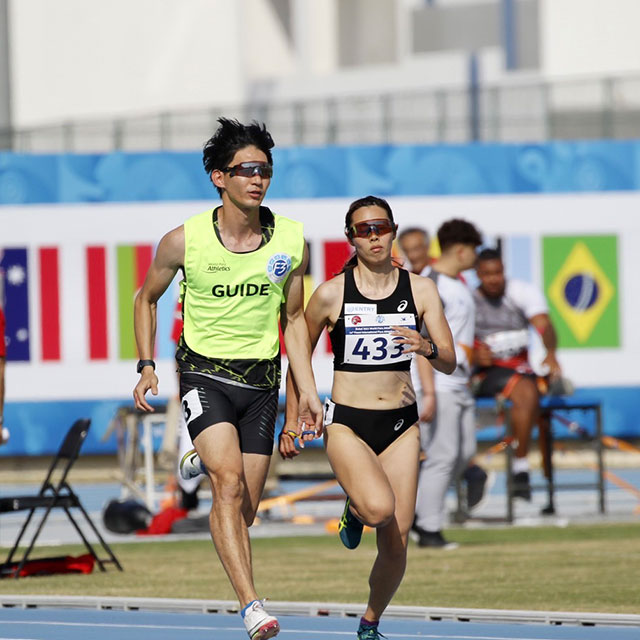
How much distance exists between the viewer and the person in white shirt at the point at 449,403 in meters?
12.5

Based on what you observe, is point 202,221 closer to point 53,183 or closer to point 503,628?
point 503,628

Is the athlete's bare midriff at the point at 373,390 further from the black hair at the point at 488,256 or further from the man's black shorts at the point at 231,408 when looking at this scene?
the black hair at the point at 488,256

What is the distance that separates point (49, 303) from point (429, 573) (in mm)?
10517

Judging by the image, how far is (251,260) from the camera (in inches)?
305

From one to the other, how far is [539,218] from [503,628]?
1262cm

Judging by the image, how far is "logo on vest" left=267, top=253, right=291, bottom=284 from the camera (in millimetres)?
7734

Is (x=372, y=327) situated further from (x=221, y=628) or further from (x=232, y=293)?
(x=221, y=628)

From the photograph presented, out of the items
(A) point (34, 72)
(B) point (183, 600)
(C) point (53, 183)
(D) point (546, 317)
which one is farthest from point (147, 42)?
(B) point (183, 600)

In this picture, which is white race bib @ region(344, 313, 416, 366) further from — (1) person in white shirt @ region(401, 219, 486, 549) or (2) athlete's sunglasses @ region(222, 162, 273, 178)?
(1) person in white shirt @ region(401, 219, 486, 549)

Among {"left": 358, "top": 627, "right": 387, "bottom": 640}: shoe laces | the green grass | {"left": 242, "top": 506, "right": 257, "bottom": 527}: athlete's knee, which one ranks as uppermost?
{"left": 242, "top": 506, "right": 257, "bottom": 527}: athlete's knee

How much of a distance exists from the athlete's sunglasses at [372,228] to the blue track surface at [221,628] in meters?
1.99

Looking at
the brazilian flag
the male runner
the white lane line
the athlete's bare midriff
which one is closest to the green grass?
the white lane line

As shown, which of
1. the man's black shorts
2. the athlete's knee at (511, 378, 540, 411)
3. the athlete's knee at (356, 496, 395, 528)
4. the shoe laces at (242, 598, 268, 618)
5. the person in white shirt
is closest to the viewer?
the shoe laces at (242, 598, 268, 618)

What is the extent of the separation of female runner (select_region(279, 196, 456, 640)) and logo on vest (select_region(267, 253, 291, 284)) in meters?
0.26
